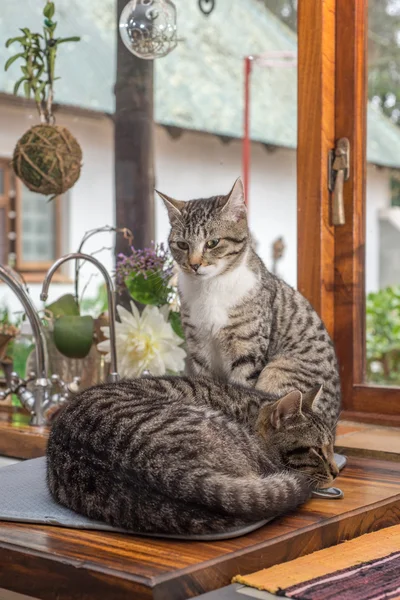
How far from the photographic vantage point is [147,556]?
50.1 inches

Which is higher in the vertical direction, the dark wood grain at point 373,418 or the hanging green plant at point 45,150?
the hanging green plant at point 45,150

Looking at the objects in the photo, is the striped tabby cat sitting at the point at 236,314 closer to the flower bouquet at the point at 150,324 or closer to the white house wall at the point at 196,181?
the flower bouquet at the point at 150,324

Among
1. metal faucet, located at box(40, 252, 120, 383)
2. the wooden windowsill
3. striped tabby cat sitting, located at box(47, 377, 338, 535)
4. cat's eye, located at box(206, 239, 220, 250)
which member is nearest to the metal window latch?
cat's eye, located at box(206, 239, 220, 250)

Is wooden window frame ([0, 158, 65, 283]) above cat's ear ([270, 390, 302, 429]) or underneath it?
above

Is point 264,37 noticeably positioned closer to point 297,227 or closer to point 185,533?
point 297,227

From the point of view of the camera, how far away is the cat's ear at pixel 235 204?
80.4 inches

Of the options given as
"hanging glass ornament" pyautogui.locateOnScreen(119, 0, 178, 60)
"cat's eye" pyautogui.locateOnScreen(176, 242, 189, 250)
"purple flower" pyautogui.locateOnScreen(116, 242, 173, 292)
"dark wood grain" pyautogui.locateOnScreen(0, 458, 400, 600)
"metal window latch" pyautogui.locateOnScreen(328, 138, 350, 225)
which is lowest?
"dark wood grain" pyautogui.locateOnScreen(0, 458, 400, 600)

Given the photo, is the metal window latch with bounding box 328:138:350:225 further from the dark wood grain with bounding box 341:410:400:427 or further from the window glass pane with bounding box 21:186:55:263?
the window glass pane with bounding box 21:186:55:263

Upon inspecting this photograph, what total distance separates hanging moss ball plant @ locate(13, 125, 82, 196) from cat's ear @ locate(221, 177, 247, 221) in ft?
2.44

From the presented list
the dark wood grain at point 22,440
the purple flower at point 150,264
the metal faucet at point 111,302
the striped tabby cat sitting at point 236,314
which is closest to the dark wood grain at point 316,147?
the striped tabby cat sitting at point 236,314

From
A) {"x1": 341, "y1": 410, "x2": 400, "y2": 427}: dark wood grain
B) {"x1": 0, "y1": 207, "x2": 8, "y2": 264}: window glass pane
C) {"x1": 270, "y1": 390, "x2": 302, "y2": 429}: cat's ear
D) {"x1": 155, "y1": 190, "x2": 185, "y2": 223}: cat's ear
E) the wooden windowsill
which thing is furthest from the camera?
{"x1": 0, "y1": 207, "x2": 8, "y2": 264}: window glass pane

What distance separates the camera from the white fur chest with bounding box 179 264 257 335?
6.75ft

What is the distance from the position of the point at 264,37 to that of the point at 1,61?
1.15 meters

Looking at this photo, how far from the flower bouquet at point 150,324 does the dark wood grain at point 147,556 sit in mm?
859
